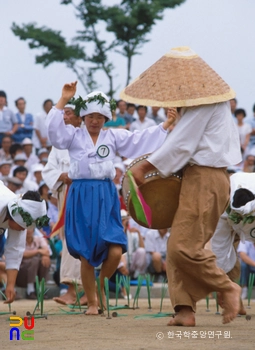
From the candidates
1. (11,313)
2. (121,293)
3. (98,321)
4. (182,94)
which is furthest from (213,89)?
(121,293)

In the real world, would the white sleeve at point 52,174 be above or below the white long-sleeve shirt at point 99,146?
below

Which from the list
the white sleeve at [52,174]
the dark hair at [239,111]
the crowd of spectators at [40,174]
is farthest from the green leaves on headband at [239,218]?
the dark hair at [239,111]

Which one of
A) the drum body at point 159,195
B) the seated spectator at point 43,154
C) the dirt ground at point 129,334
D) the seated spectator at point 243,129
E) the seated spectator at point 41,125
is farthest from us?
the seated spectator at point 41,125

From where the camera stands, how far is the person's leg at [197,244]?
6809 millimetres

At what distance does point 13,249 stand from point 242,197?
206 centimetres

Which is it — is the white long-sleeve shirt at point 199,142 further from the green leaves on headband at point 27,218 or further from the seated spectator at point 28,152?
the seated spectator at point 28,152

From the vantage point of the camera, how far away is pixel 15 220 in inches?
315

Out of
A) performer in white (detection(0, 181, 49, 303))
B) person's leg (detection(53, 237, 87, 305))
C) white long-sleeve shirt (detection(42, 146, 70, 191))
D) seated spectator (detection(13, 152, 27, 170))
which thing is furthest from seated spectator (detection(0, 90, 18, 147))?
performer in white (detection(0, 181, 49, 303))

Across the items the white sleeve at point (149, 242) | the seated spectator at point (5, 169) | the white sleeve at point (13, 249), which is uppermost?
the seated spectator at point (5, 169)

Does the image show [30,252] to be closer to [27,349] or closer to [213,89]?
[213,89]

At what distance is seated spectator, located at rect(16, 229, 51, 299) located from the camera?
1284cm

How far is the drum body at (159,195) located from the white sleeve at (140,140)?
152 cm

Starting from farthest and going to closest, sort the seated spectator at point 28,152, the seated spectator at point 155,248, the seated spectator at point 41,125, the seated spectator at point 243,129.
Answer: the seated spectator at point 41,125 → the seated spectator at point 243,129 → the seated spectator at point 28,152 → the seated spectator at point 155,248

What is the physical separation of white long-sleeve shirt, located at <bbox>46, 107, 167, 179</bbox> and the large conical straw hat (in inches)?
60.6
